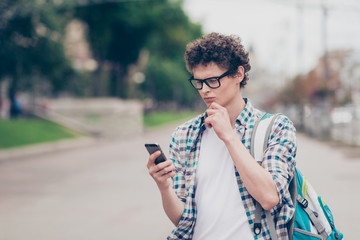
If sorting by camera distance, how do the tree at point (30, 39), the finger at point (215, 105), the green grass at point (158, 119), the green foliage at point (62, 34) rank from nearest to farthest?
1. the finger at point (215, 105)
2. the tree at point (30, 39)
3. the green foliage at point (62, 34)
4. the green grass at point (158, 119)

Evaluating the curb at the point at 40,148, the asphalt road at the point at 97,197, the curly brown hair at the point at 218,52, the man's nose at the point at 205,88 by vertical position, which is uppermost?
the curb at the point at 40,148

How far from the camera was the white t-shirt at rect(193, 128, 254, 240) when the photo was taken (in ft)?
6.46

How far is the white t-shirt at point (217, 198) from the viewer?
1.97 m

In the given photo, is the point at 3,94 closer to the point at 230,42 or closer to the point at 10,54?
the point at 10,54

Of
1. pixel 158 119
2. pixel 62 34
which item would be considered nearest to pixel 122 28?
pixel 62 34

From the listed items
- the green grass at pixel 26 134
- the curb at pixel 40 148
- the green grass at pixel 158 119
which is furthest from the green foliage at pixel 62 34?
the curb at pixel 40 148

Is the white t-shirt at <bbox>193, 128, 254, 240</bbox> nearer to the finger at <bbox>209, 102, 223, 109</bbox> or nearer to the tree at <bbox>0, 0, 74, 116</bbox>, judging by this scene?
the finger at <bbox>209, 102, 223, 109</bbox>

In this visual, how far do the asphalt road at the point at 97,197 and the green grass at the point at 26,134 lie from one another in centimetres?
250

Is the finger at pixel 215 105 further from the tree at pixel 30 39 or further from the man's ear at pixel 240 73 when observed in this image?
the tree at pixel 30 39

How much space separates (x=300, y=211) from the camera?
1.97 m

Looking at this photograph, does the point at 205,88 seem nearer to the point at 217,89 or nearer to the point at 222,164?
the point at 217,89

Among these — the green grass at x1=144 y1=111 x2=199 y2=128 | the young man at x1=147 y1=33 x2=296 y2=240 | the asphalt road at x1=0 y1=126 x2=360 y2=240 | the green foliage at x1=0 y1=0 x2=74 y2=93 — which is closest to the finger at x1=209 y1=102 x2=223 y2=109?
the young man at x1=147 y1=33 x2=296 y2=240

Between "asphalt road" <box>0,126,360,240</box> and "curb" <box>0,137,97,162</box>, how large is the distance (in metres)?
0.24

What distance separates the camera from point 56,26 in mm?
24312
